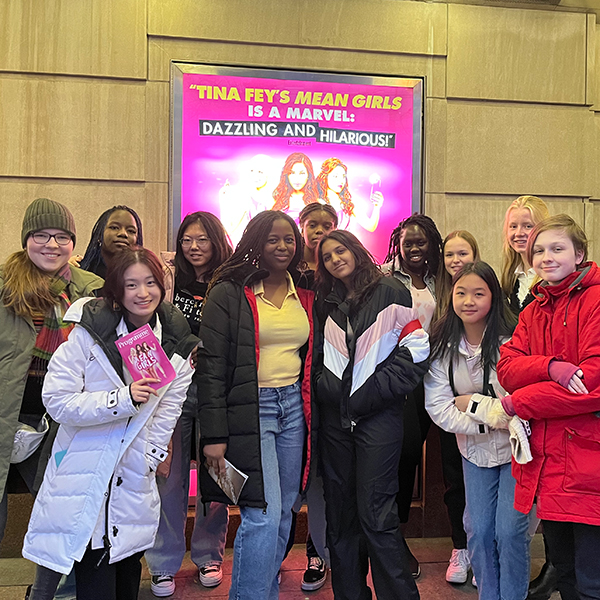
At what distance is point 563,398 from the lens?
2.46 metres

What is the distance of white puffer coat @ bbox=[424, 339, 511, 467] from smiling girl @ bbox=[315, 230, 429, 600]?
0.19 m

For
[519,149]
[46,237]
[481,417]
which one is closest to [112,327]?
[46,237]

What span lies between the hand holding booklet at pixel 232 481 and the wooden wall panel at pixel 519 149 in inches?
143

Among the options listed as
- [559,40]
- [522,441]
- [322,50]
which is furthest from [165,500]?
[559,40]

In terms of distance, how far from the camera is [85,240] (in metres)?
5.15

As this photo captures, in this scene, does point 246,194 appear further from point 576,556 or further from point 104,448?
point 576,556

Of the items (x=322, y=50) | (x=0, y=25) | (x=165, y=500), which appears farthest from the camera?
(x=322, y=50)

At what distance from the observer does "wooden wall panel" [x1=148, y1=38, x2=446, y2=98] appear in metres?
5.12

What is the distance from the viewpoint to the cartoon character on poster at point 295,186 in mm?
5312

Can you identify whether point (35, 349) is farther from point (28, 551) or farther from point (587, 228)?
point (587, 228)

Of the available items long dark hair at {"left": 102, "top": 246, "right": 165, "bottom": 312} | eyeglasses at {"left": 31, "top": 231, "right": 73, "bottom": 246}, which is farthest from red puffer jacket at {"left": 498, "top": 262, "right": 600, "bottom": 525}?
eyeglasses at {"left": 31, "top": 231, "right": 73, "bottom": 246}

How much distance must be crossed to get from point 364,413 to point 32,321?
170cm

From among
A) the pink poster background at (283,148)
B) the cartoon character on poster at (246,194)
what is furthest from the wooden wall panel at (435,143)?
the cartoon character on poster at (246,194)

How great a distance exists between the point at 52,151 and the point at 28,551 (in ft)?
11.5
